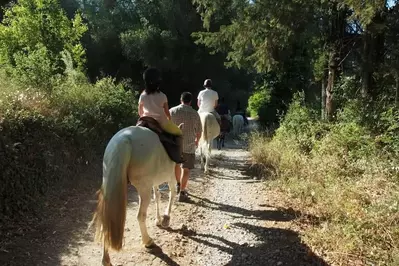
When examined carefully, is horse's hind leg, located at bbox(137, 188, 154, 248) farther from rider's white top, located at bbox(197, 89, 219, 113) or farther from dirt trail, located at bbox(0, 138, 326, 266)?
rider's white top, located at bbox(197, 89, 219, 113)

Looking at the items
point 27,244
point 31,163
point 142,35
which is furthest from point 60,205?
point 142,35

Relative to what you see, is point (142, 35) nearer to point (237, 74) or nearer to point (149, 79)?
point (237, 74)

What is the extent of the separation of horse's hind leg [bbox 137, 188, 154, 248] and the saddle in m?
0.69

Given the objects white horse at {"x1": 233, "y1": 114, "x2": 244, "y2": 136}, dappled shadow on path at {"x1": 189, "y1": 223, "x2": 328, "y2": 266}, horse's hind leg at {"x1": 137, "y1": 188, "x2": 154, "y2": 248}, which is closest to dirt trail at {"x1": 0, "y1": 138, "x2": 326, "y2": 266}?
dappled shadow on path at {"x1": 189, "y1": 223, "x2": 328, "y2": 266}

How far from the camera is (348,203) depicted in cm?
495

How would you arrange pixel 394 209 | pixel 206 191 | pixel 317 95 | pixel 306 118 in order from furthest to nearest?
pixel 317 95, pixel 306 118, pixel 206 191, pixel 394 209

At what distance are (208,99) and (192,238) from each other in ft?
15.8

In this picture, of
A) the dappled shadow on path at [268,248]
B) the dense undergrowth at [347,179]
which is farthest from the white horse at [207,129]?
the dappled shadow on path at [268,248]

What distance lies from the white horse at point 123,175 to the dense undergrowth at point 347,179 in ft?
7.64

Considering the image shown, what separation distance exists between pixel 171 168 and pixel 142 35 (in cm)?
1786

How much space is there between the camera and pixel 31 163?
576 centimetres

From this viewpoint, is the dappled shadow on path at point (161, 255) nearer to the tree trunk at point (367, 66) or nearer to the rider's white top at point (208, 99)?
the rider's white top at point (208, 99)

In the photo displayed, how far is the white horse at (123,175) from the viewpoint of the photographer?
402 centimetres

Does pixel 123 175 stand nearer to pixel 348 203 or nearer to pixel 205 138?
pixel 348 203
